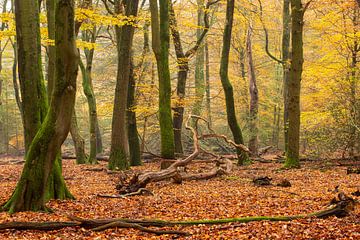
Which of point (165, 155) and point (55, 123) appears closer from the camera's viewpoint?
point (55, 123)

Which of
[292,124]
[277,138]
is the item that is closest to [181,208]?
[292,124]

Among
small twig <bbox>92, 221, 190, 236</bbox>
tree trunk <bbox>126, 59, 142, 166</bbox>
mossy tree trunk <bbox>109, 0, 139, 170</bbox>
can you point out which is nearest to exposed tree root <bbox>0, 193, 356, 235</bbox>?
small twig <bbox>92, 221, 190, 236</bbox>

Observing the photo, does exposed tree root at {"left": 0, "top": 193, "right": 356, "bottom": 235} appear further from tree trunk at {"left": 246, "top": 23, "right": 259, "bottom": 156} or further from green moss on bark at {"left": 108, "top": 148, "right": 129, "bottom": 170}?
tree trunk at {"left": 246, "top": 23, "right": 259, "bottom": 156}

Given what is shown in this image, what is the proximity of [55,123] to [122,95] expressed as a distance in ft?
24.7

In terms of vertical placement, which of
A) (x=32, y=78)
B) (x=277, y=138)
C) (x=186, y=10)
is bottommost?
(x=277, y=138)

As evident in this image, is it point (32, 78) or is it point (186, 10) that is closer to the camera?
point (32, 78)

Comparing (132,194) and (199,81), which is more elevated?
(199,81)

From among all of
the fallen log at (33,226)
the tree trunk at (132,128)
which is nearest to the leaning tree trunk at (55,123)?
the fallen log at (33,226)

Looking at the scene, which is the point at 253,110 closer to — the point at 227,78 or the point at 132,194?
the point at 227,78

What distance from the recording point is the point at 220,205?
26.1 feet

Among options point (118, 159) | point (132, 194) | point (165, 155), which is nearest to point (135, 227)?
point (132, 194)

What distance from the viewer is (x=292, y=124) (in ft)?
44.3

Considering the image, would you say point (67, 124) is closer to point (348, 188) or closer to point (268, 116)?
point (348, 188)

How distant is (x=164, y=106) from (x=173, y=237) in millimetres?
7518
